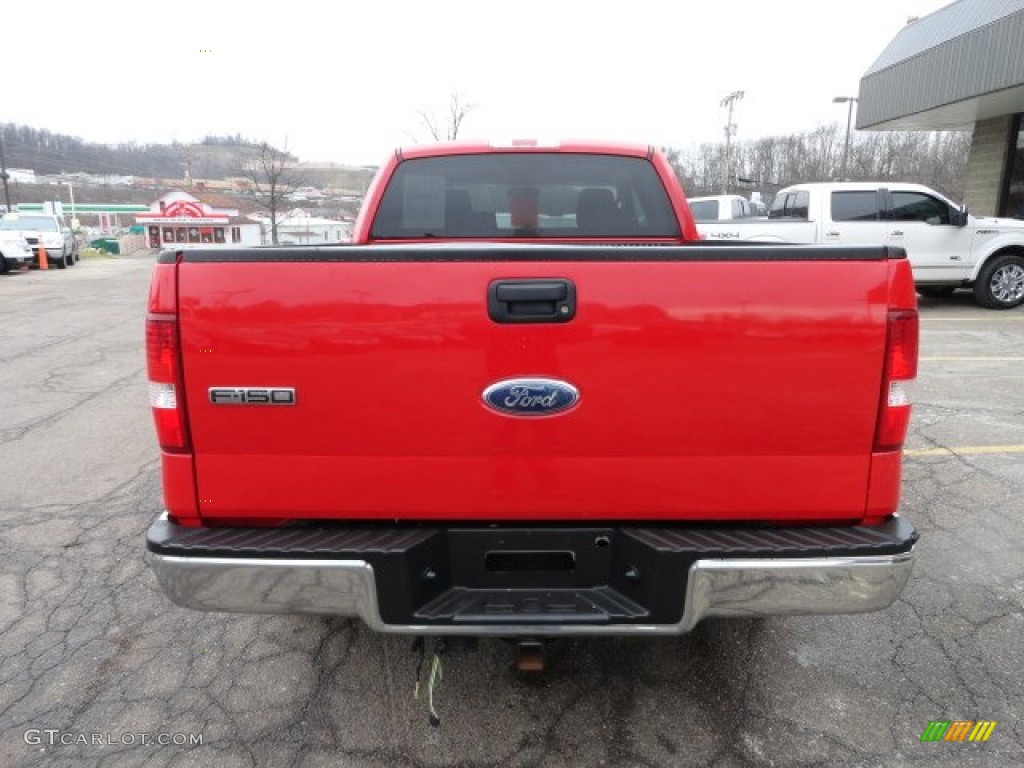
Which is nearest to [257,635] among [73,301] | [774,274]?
[774,274]

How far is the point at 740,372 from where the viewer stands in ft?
6.62

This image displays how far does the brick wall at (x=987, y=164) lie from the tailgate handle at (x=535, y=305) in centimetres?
1880

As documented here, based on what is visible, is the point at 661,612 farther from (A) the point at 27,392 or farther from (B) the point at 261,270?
(A) the point at 27,392

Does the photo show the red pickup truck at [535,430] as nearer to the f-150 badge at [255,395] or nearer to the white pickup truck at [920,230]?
the f-150 badge at [255,395]

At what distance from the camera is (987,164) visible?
56.3ft

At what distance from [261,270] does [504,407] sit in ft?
2.57

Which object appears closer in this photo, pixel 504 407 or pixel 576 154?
pixel 504 407

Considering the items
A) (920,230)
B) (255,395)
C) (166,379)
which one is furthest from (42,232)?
(255,395)

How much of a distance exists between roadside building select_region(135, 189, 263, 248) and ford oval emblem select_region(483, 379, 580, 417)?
5054 cm

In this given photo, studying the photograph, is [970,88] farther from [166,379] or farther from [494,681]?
[166,379]

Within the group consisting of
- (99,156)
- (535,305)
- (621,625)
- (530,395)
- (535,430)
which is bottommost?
(621,625)

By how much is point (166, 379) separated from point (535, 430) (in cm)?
107

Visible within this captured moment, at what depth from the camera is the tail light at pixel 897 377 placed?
2.00 metres

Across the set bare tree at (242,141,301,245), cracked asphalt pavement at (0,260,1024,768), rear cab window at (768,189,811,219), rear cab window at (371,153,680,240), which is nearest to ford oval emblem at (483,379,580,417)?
cracked asphalt pavement at (0,260,1024,768)
